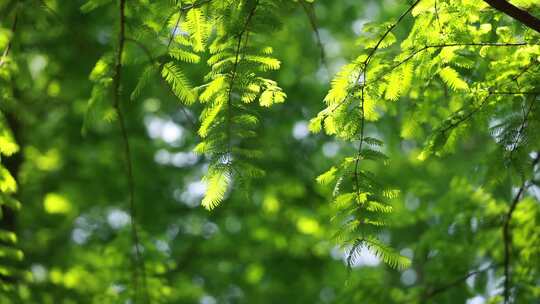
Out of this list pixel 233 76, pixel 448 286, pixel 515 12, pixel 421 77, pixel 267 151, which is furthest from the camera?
pixel 267 151

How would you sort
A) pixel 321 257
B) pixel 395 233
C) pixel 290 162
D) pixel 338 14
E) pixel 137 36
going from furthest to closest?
pixel 395 233 → pixel 338 14 → pixel 321 257 → pixel 290 162 → pixel 137 36

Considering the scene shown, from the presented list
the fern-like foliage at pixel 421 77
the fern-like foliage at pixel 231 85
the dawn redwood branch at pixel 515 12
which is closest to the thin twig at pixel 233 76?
the fern-like foliage at pixel 231 85

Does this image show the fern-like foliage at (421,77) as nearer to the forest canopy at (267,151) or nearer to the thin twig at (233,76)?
the forest canopy at (267,151)

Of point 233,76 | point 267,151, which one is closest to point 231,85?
point 233,76

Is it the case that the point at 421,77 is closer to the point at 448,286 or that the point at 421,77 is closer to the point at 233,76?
the point at 233,76

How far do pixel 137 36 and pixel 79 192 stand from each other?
4.70 m

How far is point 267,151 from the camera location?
6098 millimetres

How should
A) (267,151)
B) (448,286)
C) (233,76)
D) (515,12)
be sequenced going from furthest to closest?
1. (267,151)
2. (448,286)
3. (233,76)
4. (515,12)

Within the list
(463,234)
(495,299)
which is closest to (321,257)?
(463,234)

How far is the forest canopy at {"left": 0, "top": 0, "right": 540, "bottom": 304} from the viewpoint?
225 centimetres

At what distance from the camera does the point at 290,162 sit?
6.38 metres

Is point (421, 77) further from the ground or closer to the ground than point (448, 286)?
further from the ground

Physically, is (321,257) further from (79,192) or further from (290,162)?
(79,192)

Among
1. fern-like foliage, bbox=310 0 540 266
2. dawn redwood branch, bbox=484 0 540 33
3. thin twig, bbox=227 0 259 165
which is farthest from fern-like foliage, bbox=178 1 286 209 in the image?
dawn redwood branch, bbox=484 0 540 33
